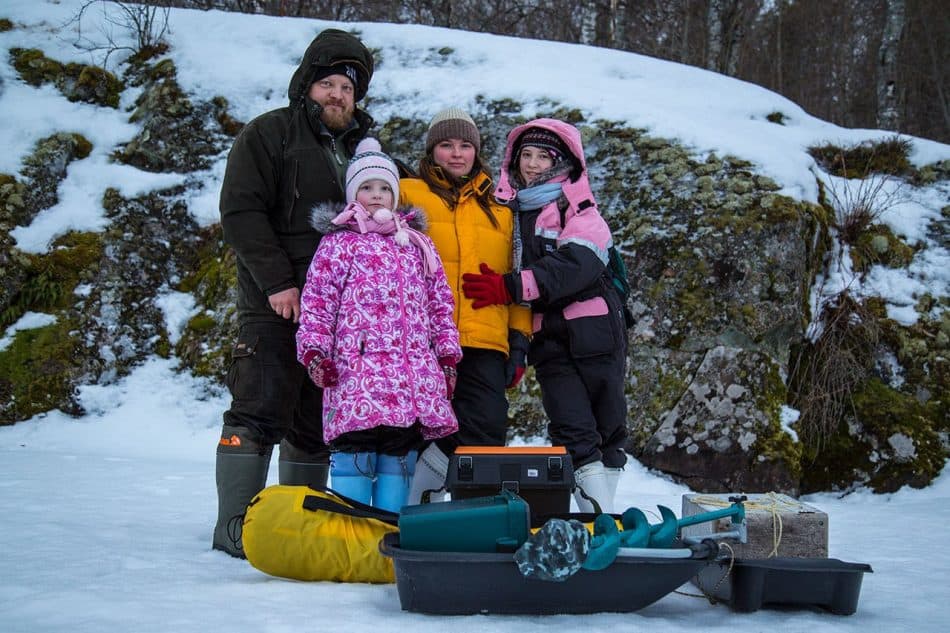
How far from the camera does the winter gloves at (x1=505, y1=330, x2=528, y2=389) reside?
126 inches

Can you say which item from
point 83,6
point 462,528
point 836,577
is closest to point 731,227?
point 836,577

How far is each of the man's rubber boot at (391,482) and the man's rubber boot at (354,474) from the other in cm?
4

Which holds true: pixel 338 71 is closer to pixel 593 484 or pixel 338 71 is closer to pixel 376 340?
pixel 376 340

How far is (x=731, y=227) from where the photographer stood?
5020mm

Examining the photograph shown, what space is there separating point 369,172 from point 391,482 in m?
1.19

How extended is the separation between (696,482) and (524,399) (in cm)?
127

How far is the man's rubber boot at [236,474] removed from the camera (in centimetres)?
269

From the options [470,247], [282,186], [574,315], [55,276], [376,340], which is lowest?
[376,340]

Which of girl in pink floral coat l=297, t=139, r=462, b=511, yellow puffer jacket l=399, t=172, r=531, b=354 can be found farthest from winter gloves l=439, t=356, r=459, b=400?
yellow puffer jacket l=399, t=172, r=531, b=354

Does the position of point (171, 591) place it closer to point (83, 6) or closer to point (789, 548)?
point (789, 548)

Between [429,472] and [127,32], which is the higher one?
[127,32]

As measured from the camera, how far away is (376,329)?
8.75ft

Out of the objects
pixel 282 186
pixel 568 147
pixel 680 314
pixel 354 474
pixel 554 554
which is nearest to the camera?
pixel 554 554

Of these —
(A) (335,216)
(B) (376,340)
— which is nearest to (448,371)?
(B) (376,340)
